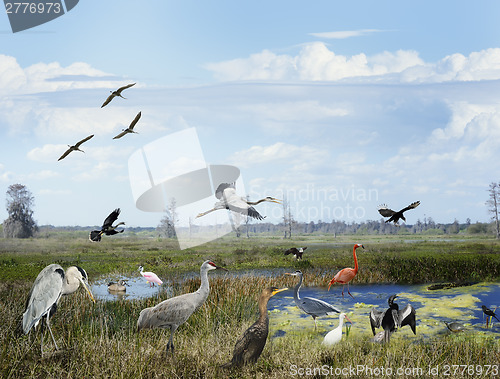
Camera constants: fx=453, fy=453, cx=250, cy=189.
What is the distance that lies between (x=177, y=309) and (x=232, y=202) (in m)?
1.67

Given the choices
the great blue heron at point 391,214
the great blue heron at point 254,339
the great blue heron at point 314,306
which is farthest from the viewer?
the great blue heron at point 314,306

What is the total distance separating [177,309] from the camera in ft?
20.7

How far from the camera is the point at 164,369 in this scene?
6547 mm

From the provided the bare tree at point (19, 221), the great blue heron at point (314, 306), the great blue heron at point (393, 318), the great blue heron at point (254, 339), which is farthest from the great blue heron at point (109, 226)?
the bare tree at point (19, 221)

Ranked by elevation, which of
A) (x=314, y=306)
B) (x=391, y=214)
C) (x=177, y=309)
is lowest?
(x=314, y=306)

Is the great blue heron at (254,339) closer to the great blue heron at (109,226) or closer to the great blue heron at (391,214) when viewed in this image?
the great blue heron at (391,214)

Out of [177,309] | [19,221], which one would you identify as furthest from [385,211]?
[19,221]

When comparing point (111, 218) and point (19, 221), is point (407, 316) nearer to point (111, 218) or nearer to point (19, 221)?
point (111, 218)

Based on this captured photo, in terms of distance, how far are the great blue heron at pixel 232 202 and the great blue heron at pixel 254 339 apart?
1.14 metres

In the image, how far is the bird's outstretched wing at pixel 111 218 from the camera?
20.7 feet

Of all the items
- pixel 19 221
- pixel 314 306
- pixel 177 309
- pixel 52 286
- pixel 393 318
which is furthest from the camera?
pixel 19 221

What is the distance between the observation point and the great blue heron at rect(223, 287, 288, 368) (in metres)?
6.02

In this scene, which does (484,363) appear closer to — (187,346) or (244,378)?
(244,378)

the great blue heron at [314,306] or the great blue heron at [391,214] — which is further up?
the great blue heron at [391,214]
